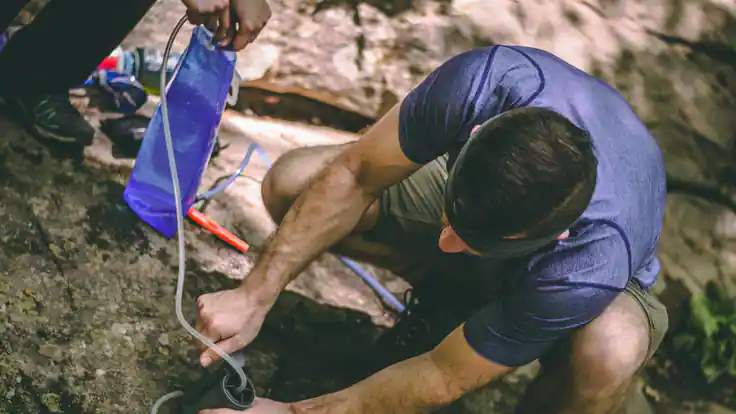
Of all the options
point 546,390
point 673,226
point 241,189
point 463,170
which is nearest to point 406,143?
point 463,170

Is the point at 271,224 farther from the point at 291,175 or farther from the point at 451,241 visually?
the point at 451,241

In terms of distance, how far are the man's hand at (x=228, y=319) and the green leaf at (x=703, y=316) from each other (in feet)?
4.73

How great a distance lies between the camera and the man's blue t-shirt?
127cm

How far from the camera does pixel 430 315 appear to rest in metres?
1.92

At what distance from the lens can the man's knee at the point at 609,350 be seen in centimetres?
147

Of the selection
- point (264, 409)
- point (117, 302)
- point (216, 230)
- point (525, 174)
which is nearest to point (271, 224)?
point (216, 230)

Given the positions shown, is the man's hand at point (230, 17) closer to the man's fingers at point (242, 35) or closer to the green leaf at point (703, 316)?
the man's fingers at point (242, 35)

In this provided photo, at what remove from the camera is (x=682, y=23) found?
2445 millimetres

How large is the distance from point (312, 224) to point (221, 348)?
0.34 meters

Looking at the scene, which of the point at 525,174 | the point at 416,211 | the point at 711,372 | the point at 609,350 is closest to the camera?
the point at 525,174

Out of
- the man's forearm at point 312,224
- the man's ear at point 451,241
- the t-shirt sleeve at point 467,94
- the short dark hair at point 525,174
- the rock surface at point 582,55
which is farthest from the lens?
the rock surface at point 582,55

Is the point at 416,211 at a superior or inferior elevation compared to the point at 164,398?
superior

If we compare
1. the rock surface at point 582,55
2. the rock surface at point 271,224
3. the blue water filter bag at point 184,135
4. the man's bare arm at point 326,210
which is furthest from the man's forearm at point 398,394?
the rock surface at point 582,55

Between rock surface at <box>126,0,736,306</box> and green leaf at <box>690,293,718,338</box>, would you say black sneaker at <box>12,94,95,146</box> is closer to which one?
rock surface at <box>126,0,736,306</box>
